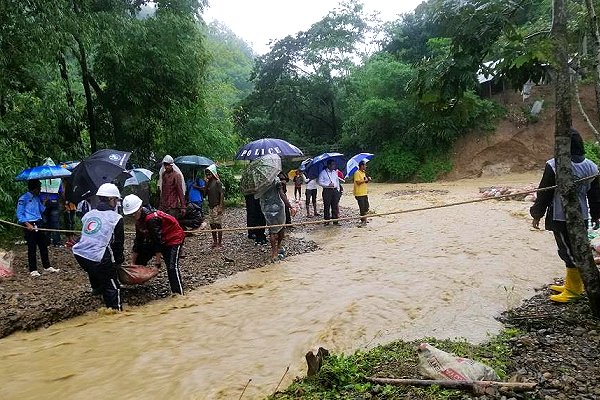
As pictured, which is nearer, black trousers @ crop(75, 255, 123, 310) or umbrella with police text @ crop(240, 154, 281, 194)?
black trousers @ crop(75, 255, 123, 310)

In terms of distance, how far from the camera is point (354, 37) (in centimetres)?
3419

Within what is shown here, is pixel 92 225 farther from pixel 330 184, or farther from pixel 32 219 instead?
pixel 330 184

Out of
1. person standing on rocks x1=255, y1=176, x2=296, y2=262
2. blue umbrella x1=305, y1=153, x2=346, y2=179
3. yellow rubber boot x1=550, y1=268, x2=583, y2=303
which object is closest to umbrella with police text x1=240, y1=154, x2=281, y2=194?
person standing on rocks x1=255, y1=176, x2=296, y2=262

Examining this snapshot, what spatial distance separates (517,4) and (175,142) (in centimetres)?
1340

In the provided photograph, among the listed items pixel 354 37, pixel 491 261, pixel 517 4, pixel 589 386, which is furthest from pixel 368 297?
pixel 354 37

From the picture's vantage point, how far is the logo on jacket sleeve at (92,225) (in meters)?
5.75

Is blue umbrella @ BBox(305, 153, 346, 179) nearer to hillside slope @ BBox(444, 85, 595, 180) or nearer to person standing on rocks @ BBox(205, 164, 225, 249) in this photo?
person standing on rocks @ BBox(205, 164, 225, 249)

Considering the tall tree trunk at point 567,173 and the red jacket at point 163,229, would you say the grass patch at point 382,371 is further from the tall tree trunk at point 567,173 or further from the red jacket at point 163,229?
the red jacket at point 163,229

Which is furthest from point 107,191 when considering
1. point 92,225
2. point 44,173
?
point 44,173

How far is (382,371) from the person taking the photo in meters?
3.72

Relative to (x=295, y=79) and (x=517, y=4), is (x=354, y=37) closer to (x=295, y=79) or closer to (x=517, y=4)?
(x=295, y=79)

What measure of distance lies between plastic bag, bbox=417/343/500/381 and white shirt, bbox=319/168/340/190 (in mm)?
8361

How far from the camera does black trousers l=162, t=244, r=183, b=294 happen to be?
249 inches

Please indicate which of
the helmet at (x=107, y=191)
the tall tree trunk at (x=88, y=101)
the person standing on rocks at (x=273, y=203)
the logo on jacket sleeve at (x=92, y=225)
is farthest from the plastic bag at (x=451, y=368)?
the tall tree trunk at (x=88, y=101)
